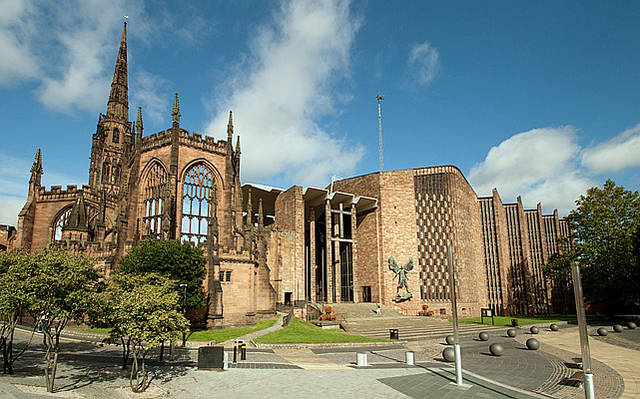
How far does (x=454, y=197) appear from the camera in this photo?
52.6m

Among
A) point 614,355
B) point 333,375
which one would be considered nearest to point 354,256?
point 614,355

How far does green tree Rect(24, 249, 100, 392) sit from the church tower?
46.8 m

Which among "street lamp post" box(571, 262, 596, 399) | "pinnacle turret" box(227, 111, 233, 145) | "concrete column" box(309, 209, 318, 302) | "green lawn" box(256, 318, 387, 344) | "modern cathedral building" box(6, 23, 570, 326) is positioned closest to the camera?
→ "street lamp post" box(571, 262, 596, 399)

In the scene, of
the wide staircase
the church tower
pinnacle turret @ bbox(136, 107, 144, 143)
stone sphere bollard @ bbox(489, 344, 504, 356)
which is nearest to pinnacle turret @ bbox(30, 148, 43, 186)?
the church tower

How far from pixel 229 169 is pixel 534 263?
6455 centimetres

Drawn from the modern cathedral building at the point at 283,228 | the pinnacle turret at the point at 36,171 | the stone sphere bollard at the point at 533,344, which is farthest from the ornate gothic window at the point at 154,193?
the stone sphere bollard at the point at 533,344

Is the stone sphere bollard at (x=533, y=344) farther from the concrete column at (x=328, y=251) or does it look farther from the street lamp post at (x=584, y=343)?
the concrete column at (x=328, y=251)

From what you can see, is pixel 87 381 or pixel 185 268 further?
pixel 185 268

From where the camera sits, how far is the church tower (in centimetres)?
5616

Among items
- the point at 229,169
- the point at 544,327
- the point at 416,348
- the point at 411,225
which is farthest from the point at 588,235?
the point at 229,169

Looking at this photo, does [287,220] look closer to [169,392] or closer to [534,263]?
[169,392]

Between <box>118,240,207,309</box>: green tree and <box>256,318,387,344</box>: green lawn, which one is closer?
<box>256,318,387,344</box>: green lawn

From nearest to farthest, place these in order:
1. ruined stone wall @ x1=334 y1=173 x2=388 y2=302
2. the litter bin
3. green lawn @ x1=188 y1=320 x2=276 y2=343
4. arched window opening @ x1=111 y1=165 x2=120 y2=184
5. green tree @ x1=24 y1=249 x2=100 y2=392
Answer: green tree @ x1=24 y1=249 x2=100 y2=392
the litter bin
green lawn @ x1=188 y1=320 x2=276 y2=343
ruined stone wall @ x1=334 y1=173 x2=388 y2=302
arched window opening @ x1=111 y1=165 x2=120 y2=184

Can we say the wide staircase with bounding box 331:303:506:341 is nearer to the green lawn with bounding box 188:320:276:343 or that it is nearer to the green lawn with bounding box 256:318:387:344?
the green lawn with bounding box 256:318:387:344
